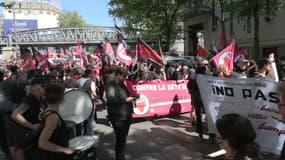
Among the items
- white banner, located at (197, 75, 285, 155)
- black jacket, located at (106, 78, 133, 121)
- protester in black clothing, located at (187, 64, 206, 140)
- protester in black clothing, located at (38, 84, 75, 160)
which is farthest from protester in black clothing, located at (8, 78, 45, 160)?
protester in black clothing, located at (187, 64, 206, 140)

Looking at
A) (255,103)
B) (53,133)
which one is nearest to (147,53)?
(255,103)

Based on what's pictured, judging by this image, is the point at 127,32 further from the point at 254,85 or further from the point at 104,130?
the point at 254,85

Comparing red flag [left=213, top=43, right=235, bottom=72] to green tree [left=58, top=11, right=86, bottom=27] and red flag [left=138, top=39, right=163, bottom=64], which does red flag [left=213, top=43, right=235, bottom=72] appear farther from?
green tree [left=58, top=11, right=86, bottom=27]

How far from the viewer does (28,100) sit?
499 centimetres

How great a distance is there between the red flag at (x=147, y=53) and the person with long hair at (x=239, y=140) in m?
9.15

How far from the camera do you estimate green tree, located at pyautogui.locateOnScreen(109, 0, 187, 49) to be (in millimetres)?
35069

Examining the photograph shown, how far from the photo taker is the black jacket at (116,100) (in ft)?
21.1

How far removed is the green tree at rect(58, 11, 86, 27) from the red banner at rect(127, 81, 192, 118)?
4331 inches

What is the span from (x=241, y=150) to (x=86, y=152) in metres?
1.85

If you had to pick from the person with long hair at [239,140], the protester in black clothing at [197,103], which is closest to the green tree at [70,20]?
the protester in black clothing at [197,103]

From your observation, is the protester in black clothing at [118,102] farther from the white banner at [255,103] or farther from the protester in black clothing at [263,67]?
the protester in black clothing at [263,67]

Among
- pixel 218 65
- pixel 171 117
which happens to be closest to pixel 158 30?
pixel 171 117

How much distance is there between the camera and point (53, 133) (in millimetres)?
3705

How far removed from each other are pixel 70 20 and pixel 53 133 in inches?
4711
